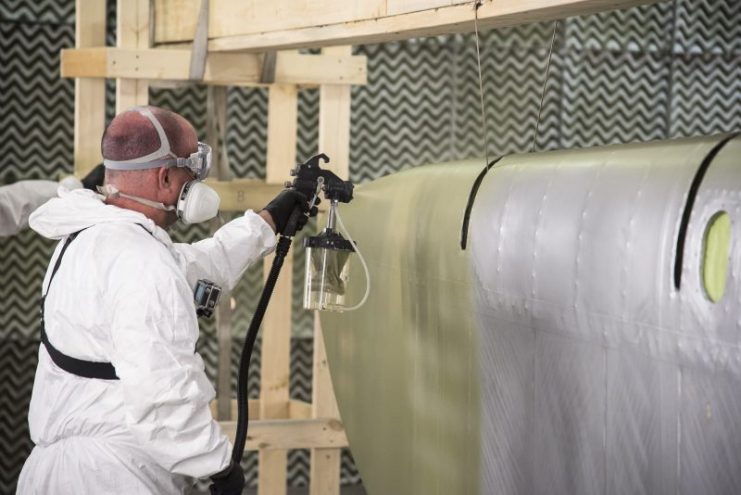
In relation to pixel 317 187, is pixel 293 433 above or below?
below

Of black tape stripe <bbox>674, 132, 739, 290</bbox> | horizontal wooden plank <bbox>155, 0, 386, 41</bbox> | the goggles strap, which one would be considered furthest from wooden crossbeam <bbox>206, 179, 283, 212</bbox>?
black tape stripe <bbox>674, 132, 739, 290</bbox>

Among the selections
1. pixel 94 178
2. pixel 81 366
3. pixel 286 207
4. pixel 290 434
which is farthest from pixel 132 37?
pixel 81 366

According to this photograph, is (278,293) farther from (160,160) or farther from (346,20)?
(160,160)

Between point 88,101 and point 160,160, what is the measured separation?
3.98 ft

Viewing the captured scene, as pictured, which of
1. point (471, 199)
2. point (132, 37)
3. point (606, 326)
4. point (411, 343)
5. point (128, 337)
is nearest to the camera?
point (606, 326)

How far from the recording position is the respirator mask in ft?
7.27

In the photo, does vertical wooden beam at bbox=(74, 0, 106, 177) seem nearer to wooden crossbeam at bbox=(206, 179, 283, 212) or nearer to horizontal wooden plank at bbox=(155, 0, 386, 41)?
horizontal wooden plank at bbox=(155, 0, 386, 41)

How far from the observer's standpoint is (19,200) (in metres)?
3.13

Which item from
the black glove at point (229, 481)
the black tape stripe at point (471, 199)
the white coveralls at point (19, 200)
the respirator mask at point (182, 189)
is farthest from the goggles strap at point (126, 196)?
the white coveralls at point (19, 200)

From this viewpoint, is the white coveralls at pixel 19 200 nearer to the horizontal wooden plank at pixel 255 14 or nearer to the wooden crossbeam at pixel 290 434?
the horizontal wooden plank at pixel 255 14

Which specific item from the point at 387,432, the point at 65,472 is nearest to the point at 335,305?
the point at 387,432

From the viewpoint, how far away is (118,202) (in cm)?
223

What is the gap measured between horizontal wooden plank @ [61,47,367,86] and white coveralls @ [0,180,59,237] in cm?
38

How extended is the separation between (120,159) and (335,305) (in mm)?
682
